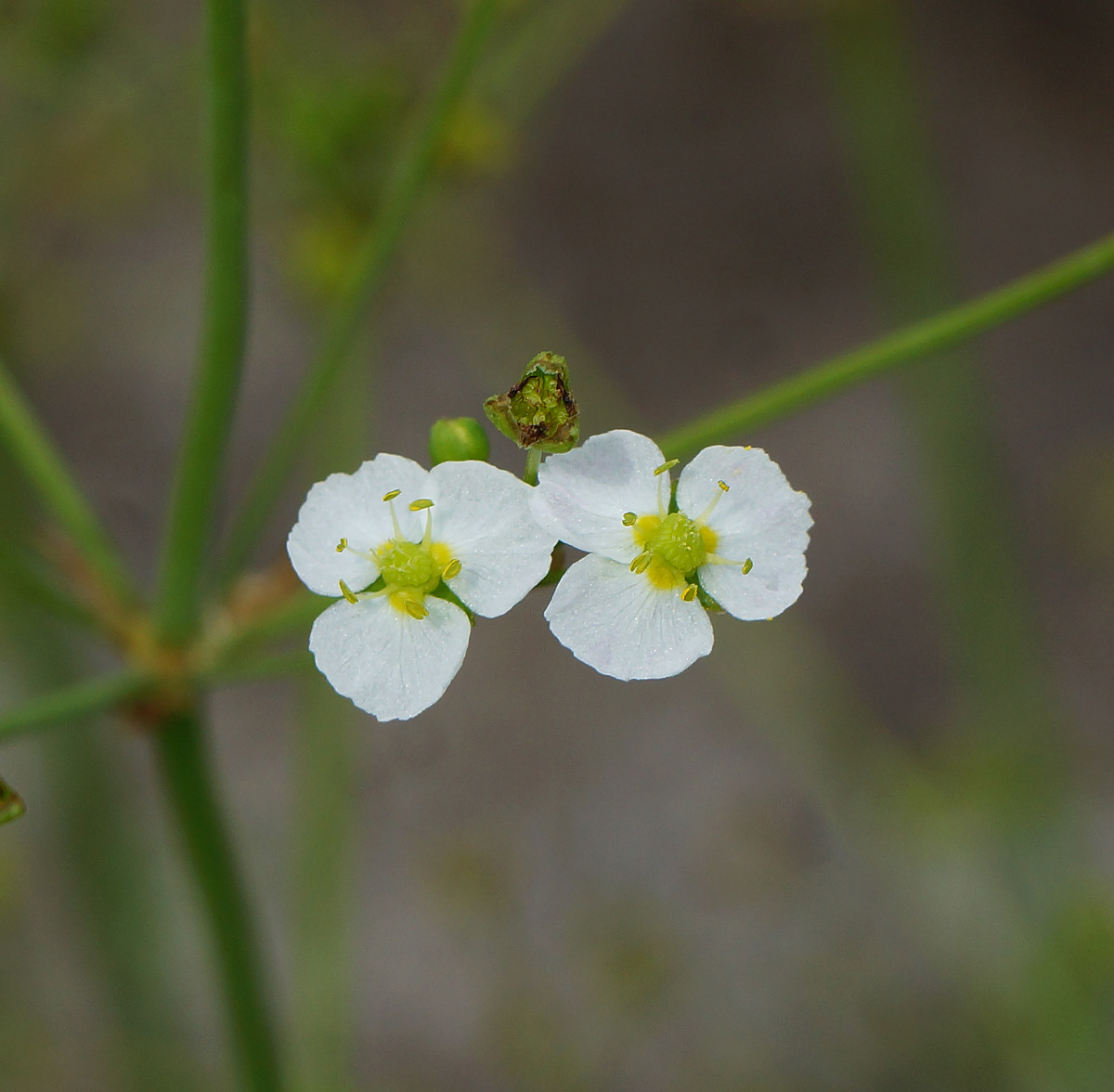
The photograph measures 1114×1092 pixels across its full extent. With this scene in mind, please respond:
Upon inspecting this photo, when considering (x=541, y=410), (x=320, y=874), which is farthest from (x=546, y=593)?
(x=541, y=410)

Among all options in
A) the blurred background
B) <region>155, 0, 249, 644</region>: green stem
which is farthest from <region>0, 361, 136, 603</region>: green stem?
the blurred background

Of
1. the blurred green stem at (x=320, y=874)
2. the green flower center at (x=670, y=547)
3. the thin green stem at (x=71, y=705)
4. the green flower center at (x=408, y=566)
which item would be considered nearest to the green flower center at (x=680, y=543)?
the green flower center at (x=670, y=547)

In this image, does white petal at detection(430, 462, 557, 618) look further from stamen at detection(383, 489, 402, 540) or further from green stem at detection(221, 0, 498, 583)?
green stem at detection(221, 0, 498, 583)

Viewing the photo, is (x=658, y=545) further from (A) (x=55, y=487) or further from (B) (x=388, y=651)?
(A) (x=55, y=487)

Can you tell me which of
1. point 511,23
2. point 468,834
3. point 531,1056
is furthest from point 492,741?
point 511,23

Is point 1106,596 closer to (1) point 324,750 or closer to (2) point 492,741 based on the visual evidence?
(2) point 492,741
